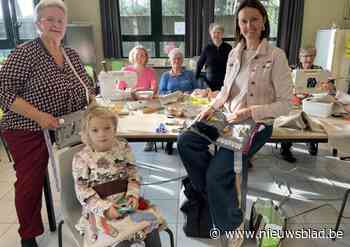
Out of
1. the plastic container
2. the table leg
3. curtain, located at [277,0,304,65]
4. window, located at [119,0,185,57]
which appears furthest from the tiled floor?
window, located at [119,0,185,57]

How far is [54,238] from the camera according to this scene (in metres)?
1.82

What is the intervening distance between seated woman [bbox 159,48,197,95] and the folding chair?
1563 mm

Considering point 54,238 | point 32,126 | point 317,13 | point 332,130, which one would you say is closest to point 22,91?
point 32,126

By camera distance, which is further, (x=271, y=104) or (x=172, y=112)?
(x=172, y=112)

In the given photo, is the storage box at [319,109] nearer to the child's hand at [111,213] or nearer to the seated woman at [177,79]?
the seated woman at [177,79]

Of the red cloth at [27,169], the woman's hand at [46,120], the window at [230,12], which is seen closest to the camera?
the woman's hand at [46,120]

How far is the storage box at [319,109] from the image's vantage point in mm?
1857

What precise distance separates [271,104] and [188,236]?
0.93 m

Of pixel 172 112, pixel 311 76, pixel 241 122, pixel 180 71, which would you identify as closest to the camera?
pixel 241 122

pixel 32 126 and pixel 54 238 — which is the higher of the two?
pixel 32 126

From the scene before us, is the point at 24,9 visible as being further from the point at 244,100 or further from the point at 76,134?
the point at 244,100

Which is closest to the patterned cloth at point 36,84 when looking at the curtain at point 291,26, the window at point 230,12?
the window at point 230,12

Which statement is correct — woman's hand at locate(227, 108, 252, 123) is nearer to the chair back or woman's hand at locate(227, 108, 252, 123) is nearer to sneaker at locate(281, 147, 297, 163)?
the chair back

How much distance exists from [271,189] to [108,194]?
1.50m
